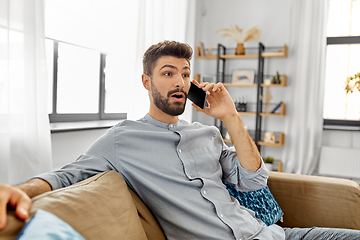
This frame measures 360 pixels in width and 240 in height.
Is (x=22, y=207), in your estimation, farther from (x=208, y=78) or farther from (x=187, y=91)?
(x=208, y=78)

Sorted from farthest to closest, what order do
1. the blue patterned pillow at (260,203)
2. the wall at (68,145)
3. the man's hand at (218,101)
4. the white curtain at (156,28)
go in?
the white curtain at (156,28), the wall at (68,145), the blue patterned pillow at (260,203), the man's hand at (218,101)

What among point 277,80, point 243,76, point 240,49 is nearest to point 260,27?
point 240,49

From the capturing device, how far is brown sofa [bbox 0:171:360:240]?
0.79 m

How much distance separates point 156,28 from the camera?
2.85m

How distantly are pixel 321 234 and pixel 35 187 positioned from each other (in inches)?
45.9

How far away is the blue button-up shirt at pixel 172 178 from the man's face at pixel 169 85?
0.10m

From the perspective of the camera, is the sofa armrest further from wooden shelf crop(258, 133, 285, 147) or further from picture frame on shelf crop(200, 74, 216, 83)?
picture frame on shelf crop(200, 74, 216, 83)

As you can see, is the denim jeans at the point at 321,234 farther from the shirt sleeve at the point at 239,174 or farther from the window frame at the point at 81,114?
the window frame at the point at 81,114

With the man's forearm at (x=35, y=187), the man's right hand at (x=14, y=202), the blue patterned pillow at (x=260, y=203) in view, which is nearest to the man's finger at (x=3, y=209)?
the man's right hand at (x=14, y=202)

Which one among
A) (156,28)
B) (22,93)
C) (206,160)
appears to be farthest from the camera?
(156,28)

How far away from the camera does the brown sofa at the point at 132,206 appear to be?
0.79 meters

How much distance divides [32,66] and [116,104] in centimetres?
130

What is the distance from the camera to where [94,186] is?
942mm

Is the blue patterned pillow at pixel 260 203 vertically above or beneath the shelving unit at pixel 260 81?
beneath
